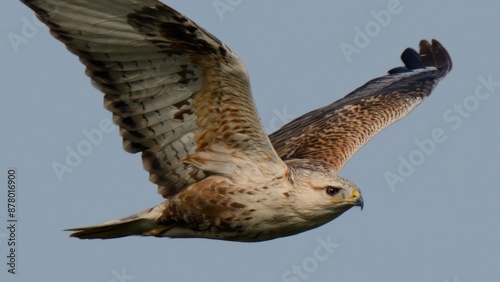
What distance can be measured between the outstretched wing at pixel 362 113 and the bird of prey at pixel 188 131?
1076 millimetres

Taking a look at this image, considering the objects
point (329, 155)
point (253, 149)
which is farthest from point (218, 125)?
point (329, 155)

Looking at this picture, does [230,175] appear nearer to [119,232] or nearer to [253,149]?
[253,149]

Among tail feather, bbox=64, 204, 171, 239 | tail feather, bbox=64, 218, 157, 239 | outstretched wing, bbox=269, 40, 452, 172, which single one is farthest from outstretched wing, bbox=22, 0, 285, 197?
outstretched wing, bbox=269, 40, 452, 172

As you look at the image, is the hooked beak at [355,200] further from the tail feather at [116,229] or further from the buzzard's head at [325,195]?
the tail feather at [116,229]

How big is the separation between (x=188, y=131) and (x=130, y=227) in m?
1.22

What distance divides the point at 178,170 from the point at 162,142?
0.37 m

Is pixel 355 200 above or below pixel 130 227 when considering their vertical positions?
below

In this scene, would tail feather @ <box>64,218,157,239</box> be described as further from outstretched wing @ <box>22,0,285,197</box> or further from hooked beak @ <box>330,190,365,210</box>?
hooked beak @ <box>330,190,365,210</box>

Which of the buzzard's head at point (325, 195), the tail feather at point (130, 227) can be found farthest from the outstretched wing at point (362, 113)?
the tail feather at point (130, 227)

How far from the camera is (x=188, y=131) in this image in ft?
A: 36.5

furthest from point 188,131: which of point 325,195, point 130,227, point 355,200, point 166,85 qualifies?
point 355,200

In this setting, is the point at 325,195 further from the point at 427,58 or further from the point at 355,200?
the point at 427,58

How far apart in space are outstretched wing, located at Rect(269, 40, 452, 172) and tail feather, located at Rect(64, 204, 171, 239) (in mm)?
2224

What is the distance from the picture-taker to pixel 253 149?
11.0 meters
